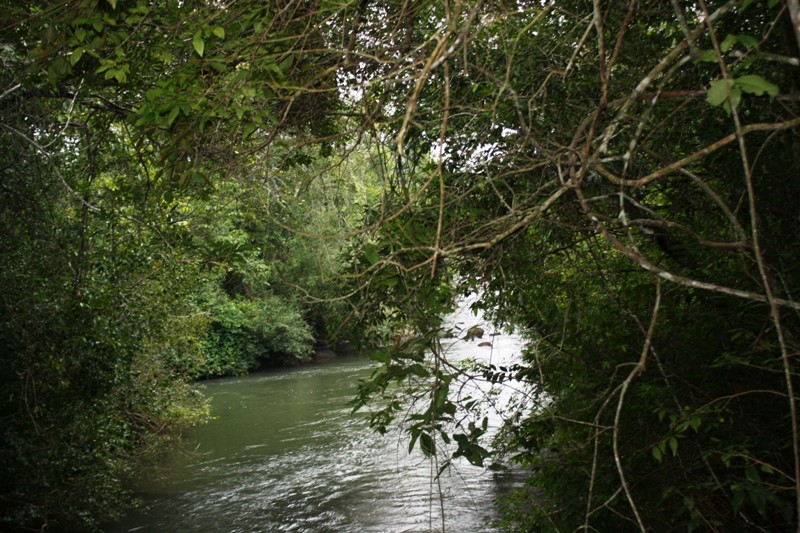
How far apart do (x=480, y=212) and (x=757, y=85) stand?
2322 mm

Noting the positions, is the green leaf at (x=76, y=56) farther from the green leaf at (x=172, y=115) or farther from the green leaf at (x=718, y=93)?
the green leaf at (x=718, y=93)

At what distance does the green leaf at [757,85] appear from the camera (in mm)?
1495

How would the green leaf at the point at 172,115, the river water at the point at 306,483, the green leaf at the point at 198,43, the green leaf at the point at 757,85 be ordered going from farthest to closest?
1. the river water at the point at 306,483
2. the green leaf at the point at 172,115
3. the green leaf at the point at 198,43
4. the green leaf at the point at 757,85

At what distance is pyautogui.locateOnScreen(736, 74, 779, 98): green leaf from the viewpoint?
1.50 metres

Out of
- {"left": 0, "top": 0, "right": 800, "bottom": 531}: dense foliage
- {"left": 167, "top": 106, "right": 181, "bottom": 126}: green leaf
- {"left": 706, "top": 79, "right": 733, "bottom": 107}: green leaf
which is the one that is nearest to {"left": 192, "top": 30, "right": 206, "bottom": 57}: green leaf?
{"left": 0, "top": 0, "right": 800, "bottom": 531}: dense foliage

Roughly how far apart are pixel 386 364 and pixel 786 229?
227cm

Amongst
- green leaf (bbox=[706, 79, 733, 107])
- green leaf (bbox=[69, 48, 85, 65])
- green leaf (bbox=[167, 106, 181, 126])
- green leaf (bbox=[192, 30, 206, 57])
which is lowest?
green leaf (bbox=[706, 79, 733, 107])

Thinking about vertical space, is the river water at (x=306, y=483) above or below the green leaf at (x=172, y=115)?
below

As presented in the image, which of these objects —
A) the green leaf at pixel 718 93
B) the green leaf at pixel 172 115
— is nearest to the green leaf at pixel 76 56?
the green leaf at pixel 172 115

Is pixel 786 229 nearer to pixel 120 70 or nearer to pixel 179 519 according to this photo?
pixel 120 70

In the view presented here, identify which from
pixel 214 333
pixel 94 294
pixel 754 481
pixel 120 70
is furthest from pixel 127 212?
pixel 214 333

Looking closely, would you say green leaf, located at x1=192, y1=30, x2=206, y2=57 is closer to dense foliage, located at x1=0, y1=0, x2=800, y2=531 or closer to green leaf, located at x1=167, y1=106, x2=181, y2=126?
dense foliage, located at x1=0, y1=0, x2=800, y2=531

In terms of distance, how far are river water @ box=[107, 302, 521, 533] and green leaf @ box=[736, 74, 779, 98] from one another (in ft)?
13.2

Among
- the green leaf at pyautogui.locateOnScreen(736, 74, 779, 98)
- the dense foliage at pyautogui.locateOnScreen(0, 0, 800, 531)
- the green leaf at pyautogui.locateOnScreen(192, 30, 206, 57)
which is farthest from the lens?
the green leaf at pyautogui.locateOnScreen(192, 30, 206, 57)
